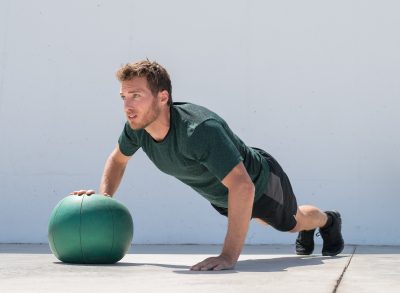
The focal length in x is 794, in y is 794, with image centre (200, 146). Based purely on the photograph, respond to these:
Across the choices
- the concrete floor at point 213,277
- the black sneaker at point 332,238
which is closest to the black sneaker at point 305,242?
the black sneaker at point 332,238

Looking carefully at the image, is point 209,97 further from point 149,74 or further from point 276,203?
point 149,74

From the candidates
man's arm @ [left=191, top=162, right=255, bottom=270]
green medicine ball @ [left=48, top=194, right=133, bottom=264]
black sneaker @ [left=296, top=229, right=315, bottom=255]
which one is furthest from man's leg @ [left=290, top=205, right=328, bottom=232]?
green medicine ball @ [left=48, top=194, right=133, bottom=264]

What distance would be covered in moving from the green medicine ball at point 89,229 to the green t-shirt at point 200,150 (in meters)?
0.32

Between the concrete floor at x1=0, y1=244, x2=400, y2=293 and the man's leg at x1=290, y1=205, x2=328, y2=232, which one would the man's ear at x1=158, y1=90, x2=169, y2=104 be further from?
the man's leg at x1=290, y1=205, x2=328, y2=232

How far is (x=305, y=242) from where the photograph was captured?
4.56 meters

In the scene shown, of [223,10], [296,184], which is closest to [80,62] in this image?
[223,10]

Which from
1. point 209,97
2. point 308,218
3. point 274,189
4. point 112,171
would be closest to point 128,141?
point 112,171

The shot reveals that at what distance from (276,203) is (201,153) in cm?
76

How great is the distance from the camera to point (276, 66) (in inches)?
254

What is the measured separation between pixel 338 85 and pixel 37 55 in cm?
249

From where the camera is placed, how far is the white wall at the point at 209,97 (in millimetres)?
6324

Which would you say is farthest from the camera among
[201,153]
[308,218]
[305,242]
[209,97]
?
[209,97]

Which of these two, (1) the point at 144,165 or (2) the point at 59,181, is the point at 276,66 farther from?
(2) the point at 59,181

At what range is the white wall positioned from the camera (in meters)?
6.32
